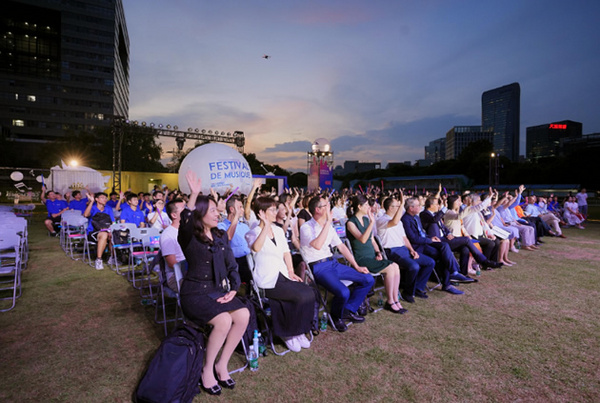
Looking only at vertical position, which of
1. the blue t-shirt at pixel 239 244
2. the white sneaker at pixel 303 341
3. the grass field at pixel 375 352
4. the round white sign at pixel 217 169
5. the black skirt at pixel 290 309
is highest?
the round white sign at pixel 217 169

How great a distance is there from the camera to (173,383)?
252 cm

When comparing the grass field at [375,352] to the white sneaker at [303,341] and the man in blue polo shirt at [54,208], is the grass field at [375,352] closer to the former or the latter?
the white sneaker at [303,341]

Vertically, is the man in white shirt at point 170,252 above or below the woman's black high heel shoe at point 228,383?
above

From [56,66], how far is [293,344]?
9474 cm

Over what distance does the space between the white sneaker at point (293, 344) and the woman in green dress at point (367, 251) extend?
1.58m

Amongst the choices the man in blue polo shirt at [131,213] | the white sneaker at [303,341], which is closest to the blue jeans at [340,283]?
the white sneaker at [303,341]

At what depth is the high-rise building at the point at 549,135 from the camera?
154 metres

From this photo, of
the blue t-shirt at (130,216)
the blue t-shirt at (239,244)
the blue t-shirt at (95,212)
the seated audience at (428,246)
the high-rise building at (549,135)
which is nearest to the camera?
the blue t-shirt at (239,244)

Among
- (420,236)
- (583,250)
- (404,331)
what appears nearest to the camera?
(404,331)

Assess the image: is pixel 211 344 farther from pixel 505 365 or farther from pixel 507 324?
pixel 507 324

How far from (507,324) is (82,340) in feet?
17.0

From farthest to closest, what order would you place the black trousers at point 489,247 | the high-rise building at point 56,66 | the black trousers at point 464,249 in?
the high-rise building at point 56,66
the black trousers at point 489,247
the black trousers at point 464,249

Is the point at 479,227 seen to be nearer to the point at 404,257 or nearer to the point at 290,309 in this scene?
the point at 404,257

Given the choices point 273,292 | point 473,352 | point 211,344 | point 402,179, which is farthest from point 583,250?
point 402,179
